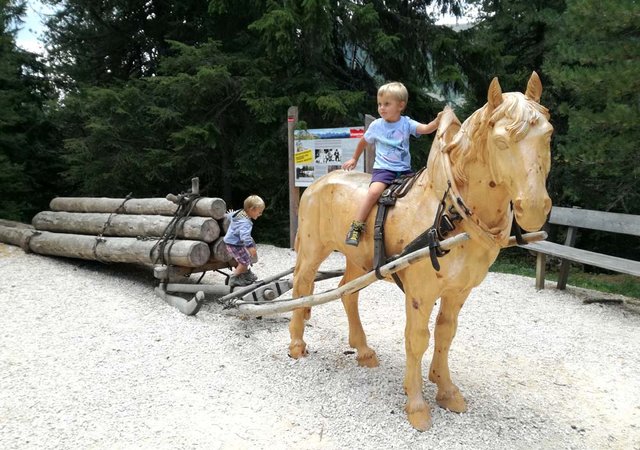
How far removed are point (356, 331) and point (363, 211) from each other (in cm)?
126

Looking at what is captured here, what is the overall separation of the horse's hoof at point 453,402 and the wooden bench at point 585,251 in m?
3.35

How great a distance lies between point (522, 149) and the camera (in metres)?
2.19

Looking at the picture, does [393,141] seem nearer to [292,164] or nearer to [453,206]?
[453,206]

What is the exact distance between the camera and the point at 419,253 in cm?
261

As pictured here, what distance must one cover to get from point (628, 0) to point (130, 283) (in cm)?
777

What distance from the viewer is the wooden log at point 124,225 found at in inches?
223

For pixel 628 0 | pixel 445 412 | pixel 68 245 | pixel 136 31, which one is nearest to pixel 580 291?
pixel 628 0

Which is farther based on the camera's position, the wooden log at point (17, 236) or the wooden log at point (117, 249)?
the wooden log at point (17, 236)

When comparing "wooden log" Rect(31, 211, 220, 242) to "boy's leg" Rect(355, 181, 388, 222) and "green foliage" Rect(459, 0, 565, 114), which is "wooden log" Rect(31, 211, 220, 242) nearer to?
"boy's leg" Rect(355, 181, 388, 222)

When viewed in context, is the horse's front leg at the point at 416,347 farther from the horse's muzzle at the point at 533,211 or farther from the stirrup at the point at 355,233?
the horse's muzzle at the point at 533,211

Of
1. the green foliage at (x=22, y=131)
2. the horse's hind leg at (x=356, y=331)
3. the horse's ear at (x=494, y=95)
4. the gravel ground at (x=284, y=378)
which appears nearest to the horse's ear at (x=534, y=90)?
the horse's ear at (x=494, y=95)

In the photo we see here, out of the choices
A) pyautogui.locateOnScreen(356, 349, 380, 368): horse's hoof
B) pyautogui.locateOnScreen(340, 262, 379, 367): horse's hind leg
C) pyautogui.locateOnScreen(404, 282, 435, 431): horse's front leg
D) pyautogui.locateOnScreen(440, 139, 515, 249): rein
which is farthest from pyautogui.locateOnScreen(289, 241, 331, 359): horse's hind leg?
pyautogui.locateOnScreen(440, 139, 515, 249): rein

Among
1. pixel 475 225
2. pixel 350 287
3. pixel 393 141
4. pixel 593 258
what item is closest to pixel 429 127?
pixel 393 141

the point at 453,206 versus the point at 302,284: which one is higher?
the point at 453,206
